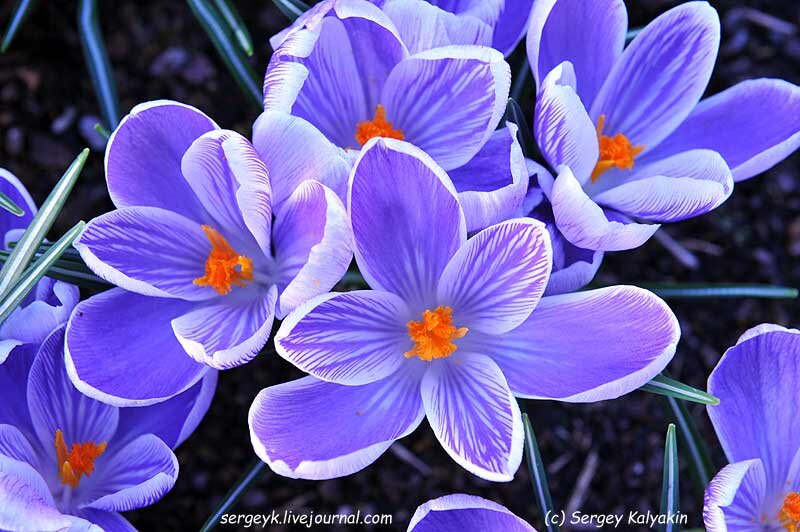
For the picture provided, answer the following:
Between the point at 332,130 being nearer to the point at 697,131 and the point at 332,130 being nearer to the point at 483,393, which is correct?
the point at 483,393

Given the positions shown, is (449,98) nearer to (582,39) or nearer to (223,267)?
(582,39)

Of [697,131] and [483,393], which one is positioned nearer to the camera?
[483,393]

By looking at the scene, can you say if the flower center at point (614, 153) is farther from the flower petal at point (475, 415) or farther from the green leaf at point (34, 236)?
the green leaf at point (34, 236)

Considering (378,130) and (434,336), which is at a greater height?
(378,130)

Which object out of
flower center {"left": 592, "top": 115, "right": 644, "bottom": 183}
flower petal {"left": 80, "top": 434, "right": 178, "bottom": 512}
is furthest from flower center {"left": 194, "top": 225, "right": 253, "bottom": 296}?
flower center {"left": 592, "top": 115, "right": 644, "bottom": 183}

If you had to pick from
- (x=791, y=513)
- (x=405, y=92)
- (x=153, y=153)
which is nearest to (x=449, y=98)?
(x=405, y=92)

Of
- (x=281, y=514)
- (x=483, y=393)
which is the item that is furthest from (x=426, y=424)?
(x=483, y=393)
